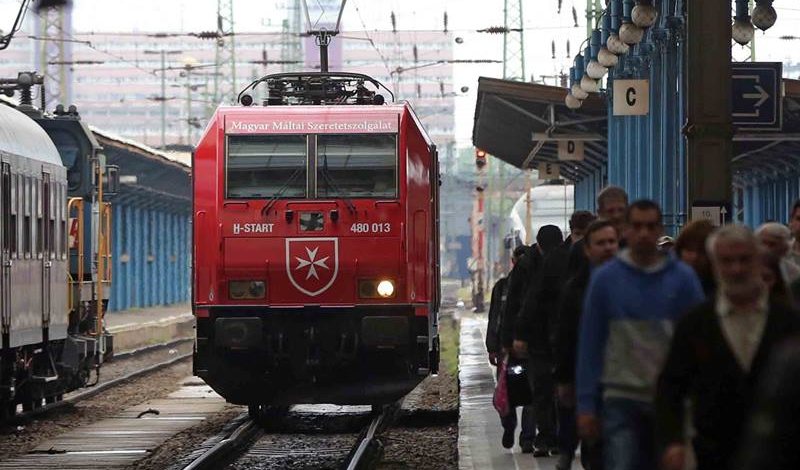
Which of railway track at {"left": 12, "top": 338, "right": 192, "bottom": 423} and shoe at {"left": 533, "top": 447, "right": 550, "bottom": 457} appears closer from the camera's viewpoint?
shoe at {"left": 533, "top": 447, "right": 550, "bottom": 457}

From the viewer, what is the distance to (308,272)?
54.7 feet

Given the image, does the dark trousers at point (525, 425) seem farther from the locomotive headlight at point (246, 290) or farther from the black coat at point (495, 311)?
the locomotive headlight at point (246, 290)

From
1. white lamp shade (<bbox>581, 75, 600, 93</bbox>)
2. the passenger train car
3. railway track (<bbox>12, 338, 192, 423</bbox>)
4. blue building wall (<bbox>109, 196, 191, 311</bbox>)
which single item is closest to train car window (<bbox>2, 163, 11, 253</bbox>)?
the passenger train car

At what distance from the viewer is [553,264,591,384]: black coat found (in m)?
8.57

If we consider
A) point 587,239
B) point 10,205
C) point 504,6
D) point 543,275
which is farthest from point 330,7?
point 504,6

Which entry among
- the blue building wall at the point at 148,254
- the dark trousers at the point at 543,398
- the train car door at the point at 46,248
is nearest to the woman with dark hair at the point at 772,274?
the dark trousers at the point at 543,398

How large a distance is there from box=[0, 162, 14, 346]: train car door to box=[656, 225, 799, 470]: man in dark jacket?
38.8ft

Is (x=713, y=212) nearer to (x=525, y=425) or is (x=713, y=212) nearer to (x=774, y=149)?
(x=525, y=425)

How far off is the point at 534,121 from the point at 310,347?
17057mm

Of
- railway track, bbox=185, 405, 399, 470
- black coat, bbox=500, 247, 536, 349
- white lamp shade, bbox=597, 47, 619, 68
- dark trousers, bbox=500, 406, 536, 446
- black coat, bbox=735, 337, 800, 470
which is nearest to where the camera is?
black coat, bbox=735, 337, 800, 470

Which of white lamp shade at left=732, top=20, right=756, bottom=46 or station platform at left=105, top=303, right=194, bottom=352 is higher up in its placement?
white lamp shade at left=732, top=20, right=756, bottom=46

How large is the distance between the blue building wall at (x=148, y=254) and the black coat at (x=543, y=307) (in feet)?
143

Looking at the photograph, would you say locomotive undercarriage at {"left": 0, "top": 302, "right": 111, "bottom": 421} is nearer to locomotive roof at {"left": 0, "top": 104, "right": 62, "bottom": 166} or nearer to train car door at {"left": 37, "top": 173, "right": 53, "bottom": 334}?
train car door at {"left": 37, "top": 173, "right": 53, "bottom": 334}

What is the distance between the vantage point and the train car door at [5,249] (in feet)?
56.9
